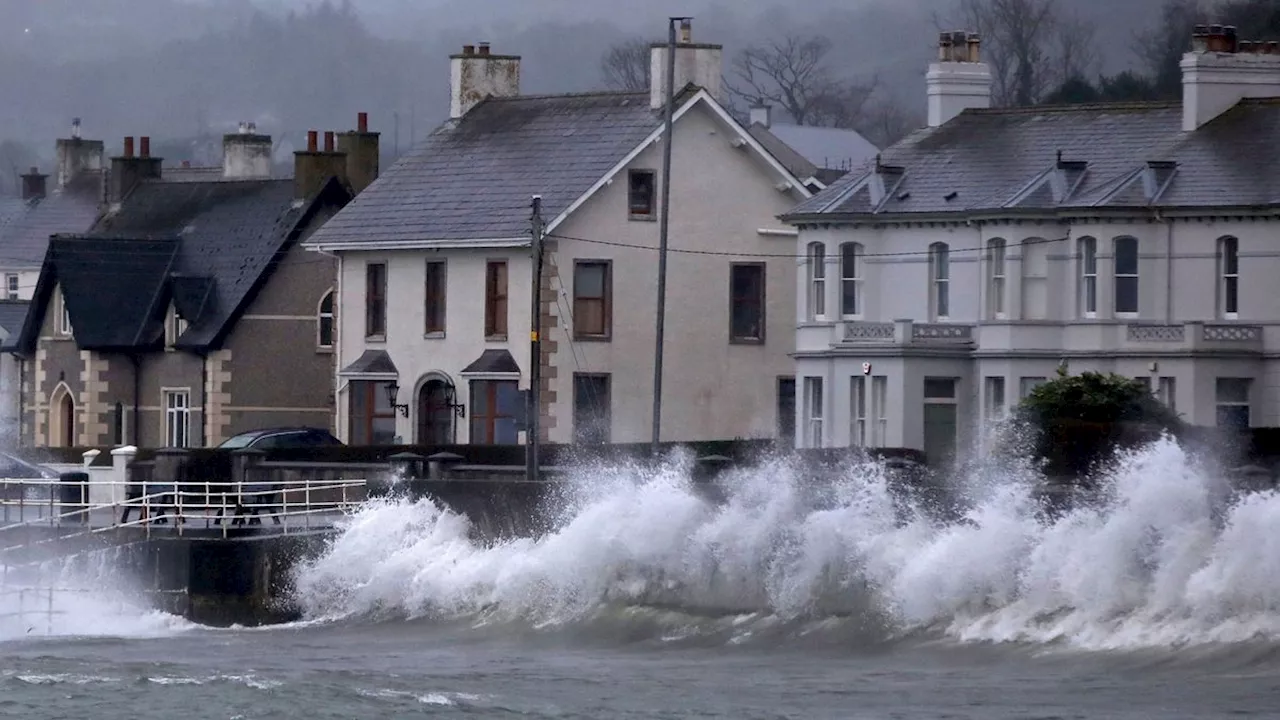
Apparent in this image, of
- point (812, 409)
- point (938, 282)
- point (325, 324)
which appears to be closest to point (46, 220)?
point (325, 324)

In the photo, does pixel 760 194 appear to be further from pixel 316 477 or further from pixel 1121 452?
pixel 1121 452

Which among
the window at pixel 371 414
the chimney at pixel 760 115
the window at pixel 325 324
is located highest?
the chimney at pixel 760 115

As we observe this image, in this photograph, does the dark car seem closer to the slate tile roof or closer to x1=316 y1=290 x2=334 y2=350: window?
the slate tile roof

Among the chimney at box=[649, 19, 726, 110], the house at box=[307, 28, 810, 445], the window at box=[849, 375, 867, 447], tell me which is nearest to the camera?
the window at box=[849, 375, 867, 447]

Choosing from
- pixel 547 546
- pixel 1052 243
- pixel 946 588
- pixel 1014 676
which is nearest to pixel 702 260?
pixel 1052 243

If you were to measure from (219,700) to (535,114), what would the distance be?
3219 cm

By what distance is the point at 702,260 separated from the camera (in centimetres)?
5766

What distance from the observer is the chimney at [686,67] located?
57.4 meters

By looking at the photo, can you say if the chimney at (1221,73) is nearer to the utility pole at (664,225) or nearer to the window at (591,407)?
the utility pole at (664,225)

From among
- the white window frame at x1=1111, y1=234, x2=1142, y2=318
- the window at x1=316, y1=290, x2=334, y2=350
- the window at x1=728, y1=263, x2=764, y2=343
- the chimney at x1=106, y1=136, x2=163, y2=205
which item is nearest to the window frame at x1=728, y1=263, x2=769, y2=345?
the window at x1=728, y1=263, x2=764, y2=343

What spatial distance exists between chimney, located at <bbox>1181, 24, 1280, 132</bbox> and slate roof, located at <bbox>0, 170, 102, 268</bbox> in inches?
1562

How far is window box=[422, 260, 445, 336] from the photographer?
191 feet

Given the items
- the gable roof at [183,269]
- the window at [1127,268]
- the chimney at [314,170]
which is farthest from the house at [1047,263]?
the gable roof at [183,269]

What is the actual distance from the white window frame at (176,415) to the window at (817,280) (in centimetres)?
1663
